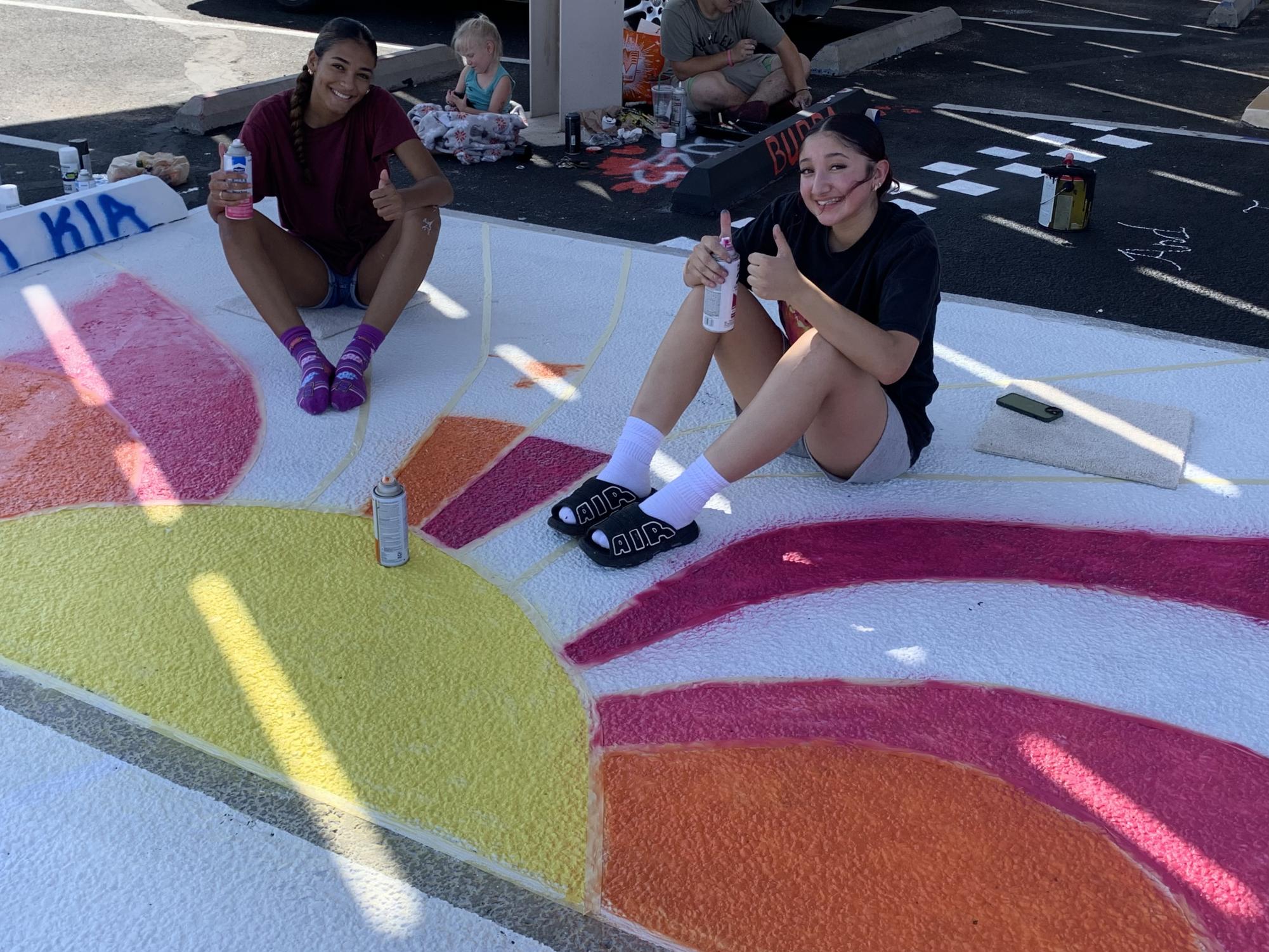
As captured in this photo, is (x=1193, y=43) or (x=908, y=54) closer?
(x=908, y=54)

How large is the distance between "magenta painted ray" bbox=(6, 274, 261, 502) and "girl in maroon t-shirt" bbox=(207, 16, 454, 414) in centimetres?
26

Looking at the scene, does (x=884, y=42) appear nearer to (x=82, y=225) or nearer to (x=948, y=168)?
(x=948, y=168)

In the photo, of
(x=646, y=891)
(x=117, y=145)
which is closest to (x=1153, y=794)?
(x=646, y=891)

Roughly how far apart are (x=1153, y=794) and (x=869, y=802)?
54 cm

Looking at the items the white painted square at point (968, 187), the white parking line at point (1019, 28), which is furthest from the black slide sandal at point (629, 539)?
the white parking line at point (1019, 28)

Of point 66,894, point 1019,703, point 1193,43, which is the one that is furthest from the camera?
point 1193,43

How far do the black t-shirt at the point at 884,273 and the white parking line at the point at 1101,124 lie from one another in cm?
489

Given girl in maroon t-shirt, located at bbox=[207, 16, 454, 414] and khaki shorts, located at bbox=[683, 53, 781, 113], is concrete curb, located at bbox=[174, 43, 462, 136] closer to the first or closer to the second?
khaki shorts, located at bbox=[683, 53, 781, 113]

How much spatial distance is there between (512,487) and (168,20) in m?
9.11

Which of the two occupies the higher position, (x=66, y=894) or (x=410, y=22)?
(x=410, y=22)

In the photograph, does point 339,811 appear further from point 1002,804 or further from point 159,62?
point 159,62

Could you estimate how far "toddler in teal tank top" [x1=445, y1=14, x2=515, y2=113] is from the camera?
668 cm

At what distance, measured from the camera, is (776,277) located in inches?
106

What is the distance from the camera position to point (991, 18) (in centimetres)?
1152
